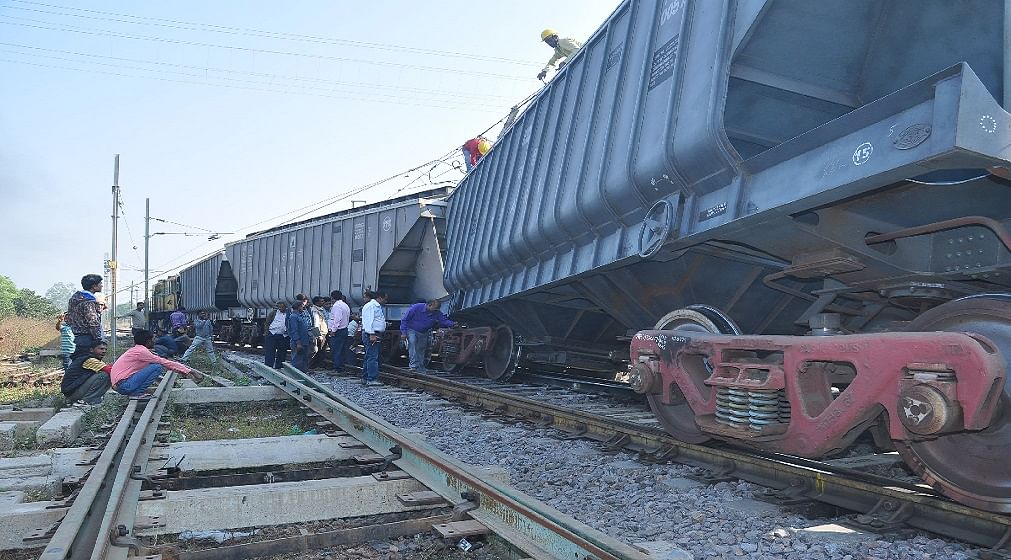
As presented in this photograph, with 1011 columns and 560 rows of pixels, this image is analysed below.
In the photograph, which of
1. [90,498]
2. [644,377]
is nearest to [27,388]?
[90,498]

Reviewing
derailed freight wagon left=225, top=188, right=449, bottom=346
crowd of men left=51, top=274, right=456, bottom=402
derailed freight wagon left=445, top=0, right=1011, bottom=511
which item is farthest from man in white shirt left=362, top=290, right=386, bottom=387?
derailed freight wagon left=445, top=0, right=1011, bottom=511

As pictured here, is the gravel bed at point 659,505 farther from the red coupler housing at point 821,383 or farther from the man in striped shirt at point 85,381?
the man in striped shirt at point 85,381

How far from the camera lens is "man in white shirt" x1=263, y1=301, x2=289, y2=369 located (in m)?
13.3

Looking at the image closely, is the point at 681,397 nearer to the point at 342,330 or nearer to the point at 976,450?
the point at 976,450

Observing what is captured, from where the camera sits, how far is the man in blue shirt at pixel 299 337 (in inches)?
493

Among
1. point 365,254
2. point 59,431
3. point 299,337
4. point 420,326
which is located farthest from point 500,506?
point 365,254

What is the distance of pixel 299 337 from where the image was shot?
41.1 feet

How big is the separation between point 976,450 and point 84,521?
3949 millimetres

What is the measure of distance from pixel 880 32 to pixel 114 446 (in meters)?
5.56

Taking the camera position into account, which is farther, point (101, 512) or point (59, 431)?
point (59, 431)

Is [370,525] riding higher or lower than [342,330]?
lower

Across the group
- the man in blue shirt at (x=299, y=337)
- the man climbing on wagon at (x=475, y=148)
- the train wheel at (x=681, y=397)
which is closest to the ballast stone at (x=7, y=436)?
the train wheel at (x=681, y=397)

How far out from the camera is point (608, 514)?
3.71 metres

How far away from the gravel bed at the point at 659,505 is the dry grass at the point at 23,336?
24.4m
